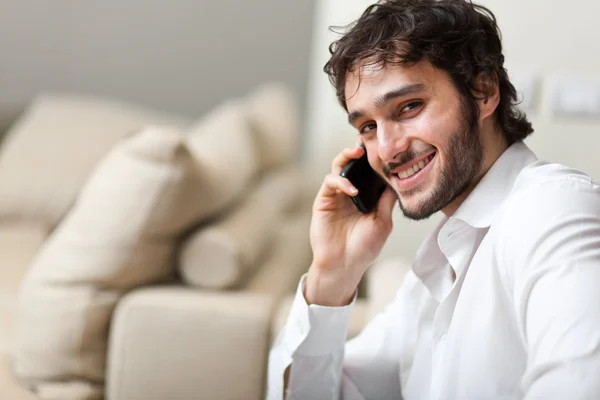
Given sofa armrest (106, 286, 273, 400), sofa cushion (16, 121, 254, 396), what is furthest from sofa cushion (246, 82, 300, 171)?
sofa armrest (106, 286, 273, 400)

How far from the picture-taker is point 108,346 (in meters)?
1.52

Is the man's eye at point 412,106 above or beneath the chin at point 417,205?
above

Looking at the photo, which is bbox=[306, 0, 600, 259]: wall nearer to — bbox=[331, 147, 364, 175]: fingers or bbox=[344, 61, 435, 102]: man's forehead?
bbox=[331, 147, 364, 175]: fingers

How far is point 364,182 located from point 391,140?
0.69ft

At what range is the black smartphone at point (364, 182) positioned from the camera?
3.82 feet

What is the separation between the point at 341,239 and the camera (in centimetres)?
116

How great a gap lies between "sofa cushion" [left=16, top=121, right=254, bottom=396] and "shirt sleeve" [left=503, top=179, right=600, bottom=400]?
0.86 meters

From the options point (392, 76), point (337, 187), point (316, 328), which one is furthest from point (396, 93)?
point (316, 328)

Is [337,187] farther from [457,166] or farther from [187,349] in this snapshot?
[187,349]

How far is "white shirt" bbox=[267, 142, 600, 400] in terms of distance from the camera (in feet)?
2.36

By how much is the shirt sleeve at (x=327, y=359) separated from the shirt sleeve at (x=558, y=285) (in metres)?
0.38

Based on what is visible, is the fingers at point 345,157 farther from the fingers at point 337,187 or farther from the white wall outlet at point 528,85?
the white wall outlet at point 528,85

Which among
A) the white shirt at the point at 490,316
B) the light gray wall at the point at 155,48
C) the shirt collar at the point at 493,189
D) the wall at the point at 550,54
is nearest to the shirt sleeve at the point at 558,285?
the white shirt at the point at 490,316

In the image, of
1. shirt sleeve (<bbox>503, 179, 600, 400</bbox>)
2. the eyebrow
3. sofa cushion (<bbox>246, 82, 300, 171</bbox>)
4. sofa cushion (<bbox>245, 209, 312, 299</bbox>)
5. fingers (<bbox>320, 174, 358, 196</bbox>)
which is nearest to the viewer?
shirt sleeve (<bbox>503, 179, 600, 400</bbox>)
